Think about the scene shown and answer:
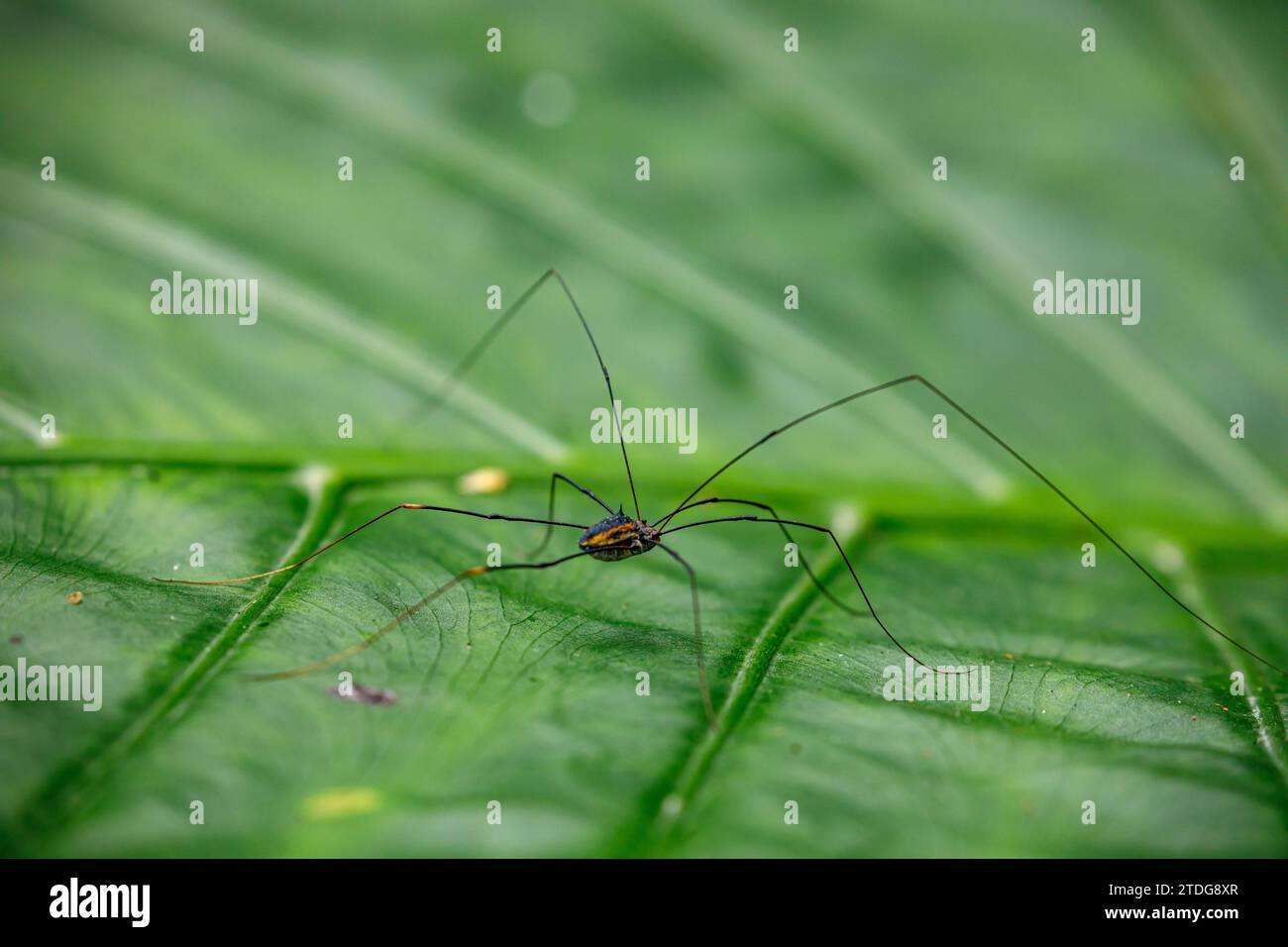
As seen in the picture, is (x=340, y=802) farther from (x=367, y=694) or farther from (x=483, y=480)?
(x=483, y=480)

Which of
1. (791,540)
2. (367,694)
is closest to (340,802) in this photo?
(367,694)

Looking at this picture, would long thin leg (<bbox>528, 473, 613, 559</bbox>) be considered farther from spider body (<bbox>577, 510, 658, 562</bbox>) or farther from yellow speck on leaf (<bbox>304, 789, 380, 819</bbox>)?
yellow speck on leaf (<bbox>304, 789, 380, 819</bbox>)

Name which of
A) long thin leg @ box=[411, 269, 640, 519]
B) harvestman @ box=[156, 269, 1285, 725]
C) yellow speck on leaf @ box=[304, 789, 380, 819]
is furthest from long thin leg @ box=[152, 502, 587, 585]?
yellow speck on leaf @ box=[304, 789, 380, 819]

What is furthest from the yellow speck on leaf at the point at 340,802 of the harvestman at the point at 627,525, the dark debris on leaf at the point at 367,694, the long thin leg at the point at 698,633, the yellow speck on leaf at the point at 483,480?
the yellow speck on leaf at the point at 483,480

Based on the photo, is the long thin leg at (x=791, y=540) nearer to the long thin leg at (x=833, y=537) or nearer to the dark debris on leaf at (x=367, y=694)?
the long thin leg at (x=833, y=537)

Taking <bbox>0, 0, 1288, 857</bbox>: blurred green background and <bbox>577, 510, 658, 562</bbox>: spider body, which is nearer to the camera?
<bbox>0, 0, 1288, 857</bbox>: blurred green background
